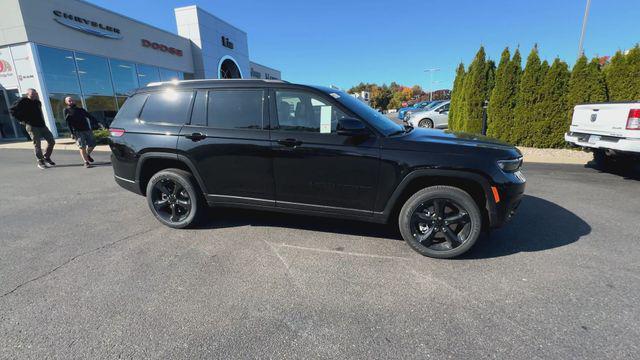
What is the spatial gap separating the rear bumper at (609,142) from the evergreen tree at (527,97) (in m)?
3.28

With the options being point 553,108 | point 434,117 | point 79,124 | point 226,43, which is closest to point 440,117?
point 434,117

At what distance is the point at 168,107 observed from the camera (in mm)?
3742

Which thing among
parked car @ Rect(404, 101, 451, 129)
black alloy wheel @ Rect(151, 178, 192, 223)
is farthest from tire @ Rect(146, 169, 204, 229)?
parked car @ Rect(404, 101, 451, 129)

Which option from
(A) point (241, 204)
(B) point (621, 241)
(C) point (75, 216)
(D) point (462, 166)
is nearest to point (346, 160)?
(D) point (462, 166)

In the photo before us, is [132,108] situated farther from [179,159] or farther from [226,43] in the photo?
[226,43]

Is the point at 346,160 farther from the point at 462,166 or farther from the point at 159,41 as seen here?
the point at 159,41

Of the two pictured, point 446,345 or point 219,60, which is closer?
point 446,345

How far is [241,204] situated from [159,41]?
72.0 feet

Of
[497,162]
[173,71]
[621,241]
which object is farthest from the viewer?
[173,71]

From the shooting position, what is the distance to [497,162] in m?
2.87

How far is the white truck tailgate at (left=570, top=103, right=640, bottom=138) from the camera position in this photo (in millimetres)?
5117

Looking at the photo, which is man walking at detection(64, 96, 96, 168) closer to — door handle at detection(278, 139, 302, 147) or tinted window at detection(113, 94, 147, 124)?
tinted window at detection(113, 94, 147, 124)

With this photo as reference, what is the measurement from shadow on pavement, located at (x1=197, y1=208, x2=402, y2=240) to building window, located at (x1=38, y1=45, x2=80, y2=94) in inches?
605

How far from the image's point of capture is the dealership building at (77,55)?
1316 centimetres
